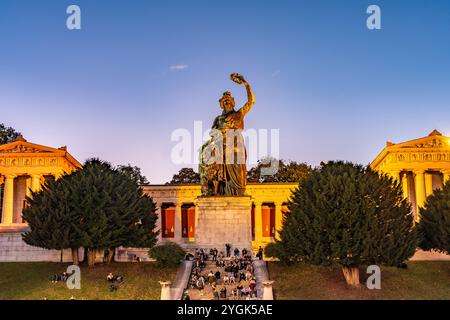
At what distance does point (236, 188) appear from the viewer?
43.0 meters

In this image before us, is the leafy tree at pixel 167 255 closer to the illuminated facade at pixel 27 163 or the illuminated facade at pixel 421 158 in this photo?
the illuminated facade at pixel 27 163

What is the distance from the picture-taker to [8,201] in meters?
79.2

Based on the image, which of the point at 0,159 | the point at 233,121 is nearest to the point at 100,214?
the point at 233,121

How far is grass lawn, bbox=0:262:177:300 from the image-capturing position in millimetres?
33750

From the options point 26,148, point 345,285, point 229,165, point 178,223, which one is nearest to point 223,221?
point 229,165

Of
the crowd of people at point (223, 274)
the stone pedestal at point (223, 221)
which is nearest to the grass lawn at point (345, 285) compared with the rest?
the crowd of people at point (223, 274)

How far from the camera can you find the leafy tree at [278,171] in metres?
98.6

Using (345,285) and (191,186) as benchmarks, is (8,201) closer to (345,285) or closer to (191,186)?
(191,186)

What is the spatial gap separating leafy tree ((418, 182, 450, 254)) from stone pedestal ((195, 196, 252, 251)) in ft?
45.5

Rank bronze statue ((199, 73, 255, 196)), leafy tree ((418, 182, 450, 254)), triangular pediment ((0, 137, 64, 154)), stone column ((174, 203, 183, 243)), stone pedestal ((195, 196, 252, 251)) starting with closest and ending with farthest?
leafy tree ((418, 182, 450, 254)) → stone pedestal ((195, 196, 252, 251)) → bronze statue ((199, 73, 255, 196)) → triangular pediment ((0, 137, 64, 154)) → stone column ((174, 203, 183, 243))

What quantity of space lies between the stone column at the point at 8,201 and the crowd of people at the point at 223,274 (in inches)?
1840

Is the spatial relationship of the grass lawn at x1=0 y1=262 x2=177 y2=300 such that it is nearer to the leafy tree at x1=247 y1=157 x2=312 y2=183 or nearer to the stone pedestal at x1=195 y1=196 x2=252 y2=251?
the stone pedestal at x1=195 y1=196 x2=252 y2=251

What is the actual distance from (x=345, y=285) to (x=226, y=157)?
1373 cm

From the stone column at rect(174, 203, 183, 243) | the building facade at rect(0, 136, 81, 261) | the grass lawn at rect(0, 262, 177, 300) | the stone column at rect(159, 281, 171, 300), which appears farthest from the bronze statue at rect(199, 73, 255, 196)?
the building facade at rect(0, 136, 81, 261)
